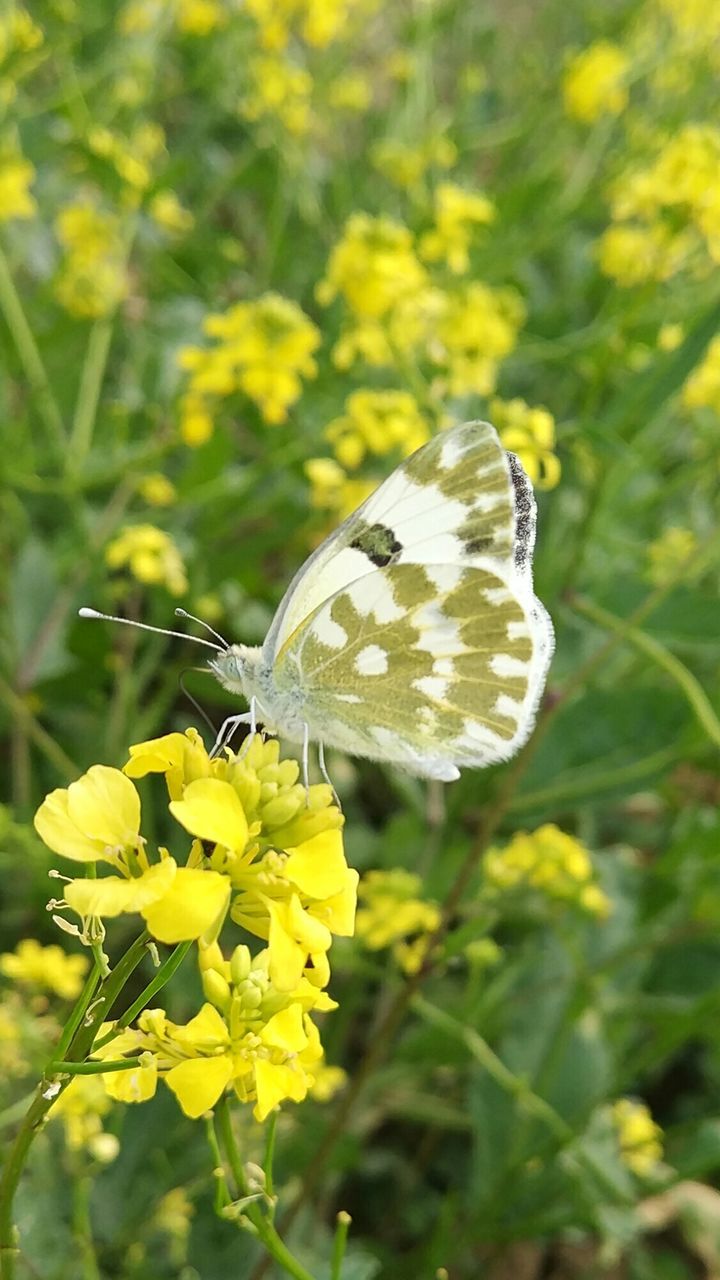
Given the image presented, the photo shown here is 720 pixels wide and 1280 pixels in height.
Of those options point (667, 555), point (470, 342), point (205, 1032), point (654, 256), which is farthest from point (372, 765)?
point (205, 1032)

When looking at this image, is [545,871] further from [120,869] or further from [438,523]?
[120,869]

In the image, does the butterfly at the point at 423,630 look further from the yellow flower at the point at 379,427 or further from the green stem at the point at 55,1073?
the yellow flower at the point at 379,427

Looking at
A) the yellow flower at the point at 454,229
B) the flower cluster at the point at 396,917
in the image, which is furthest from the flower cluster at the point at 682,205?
the flower cluster at the point at 396,917

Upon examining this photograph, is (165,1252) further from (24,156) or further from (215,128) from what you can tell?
(215,128)

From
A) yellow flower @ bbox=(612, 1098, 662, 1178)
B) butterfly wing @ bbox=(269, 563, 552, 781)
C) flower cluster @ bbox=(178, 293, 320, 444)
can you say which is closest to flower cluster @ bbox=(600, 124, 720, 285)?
flower cluster @ bbox=(178, 293, 320, 444)

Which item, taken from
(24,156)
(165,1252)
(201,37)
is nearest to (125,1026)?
(165,1252)

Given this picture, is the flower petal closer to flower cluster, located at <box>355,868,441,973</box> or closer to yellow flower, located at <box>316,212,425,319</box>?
flower cluster, located at <box>355,868,441,973</box>

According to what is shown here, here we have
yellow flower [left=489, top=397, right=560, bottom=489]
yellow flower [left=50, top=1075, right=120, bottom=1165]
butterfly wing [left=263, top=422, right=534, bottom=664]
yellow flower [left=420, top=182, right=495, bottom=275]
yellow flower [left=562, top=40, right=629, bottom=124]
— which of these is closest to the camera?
butterfly wing [left=263, top=422, right=534, bottom=664]
